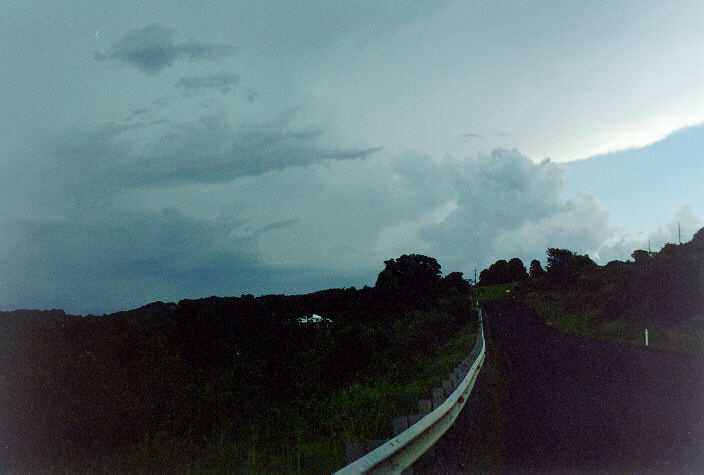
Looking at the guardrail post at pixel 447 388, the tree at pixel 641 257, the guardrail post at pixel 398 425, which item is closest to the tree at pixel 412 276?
the tree at pixel 641 257

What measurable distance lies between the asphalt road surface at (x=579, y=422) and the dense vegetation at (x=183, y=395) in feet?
4.22

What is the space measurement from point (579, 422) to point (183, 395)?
26.0 feet

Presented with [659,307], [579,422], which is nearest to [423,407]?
[579,422]

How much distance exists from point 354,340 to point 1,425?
17.3m

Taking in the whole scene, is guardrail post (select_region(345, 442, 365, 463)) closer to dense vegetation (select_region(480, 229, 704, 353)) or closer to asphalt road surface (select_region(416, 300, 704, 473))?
asphalt road surface (select_region(416, 300, 704, 473))

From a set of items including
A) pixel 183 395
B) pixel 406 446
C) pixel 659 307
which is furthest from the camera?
pixel 659 307

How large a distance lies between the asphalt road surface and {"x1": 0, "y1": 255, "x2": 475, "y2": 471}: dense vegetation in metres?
1.29

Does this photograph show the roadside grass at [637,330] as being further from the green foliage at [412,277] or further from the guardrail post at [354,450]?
the green foliage at [412,277]

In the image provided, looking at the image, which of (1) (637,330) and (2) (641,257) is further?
(2) (641,257)

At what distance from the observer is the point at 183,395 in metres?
13.0

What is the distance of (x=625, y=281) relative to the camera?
51906 millimetres

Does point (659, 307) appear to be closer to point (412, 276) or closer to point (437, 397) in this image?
point (437, 397)

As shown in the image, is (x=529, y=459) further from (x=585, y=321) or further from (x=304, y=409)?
(x=585, y=321)

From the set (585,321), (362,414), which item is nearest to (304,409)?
(362,414)
